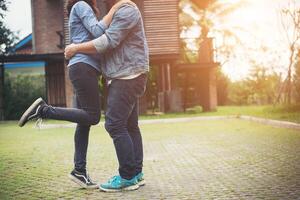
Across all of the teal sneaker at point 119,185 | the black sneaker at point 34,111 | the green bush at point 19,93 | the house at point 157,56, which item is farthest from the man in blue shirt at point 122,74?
the green bush at point 19,93

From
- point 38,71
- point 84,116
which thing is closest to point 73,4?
point 84,116

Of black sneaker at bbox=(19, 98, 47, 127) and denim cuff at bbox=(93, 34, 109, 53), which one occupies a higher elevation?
denim cuff at bbox=(93, 34, 109, 53)

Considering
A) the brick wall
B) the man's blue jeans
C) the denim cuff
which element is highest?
the brick wall

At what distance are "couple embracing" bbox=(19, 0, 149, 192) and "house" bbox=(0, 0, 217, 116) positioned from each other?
561 inches

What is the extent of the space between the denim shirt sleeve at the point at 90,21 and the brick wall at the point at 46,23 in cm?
1913

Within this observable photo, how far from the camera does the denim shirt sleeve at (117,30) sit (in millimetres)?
3574

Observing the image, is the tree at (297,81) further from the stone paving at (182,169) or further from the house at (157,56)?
the house at (157,56)

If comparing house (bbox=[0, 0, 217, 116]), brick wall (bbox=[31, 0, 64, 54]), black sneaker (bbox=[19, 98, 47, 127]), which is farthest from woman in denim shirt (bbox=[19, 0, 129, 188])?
brick wall (bbox=[31, 0, 64, 54])

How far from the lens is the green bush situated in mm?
19312

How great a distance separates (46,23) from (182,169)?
62.6 ft

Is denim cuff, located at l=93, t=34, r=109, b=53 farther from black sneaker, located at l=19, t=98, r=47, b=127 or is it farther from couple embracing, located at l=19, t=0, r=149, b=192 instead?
black sneaker, located at l=19, t=98, r=47, b=127

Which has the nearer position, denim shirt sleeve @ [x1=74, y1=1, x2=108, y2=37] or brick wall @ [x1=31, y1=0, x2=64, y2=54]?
denim shirt sleeve @ [x1=74, y1=1, x2=108, y2=37]

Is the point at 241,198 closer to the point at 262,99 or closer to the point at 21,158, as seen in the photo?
the point at 21,158

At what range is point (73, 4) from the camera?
3992 mm
